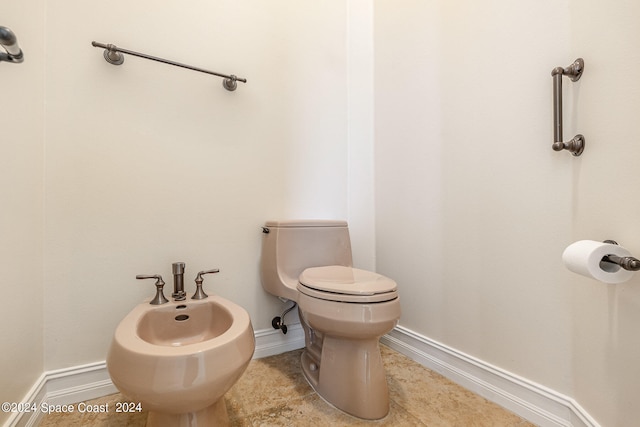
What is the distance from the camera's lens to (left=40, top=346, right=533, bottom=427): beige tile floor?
3.04 feet

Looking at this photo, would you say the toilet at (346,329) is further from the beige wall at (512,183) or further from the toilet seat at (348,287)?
the beige wall at (512,183)

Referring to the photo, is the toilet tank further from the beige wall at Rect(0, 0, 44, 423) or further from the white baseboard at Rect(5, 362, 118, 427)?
the beige wall at Rect(0, 0, 44, 423)

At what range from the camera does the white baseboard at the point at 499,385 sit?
2.76ft

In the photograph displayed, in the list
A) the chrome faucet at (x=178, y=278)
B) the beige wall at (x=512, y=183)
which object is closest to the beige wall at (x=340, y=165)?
the beige wall at (x=512, y=183)

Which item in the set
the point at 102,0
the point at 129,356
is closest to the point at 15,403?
the point at 129,356

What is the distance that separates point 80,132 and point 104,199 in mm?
253

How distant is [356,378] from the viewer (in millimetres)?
964

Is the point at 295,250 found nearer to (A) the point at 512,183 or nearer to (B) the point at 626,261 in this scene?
(A) the point at 512,183

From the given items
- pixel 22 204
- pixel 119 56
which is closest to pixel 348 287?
pixel 22 204

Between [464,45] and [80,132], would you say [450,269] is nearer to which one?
[464,45]

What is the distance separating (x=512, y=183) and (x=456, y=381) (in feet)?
2.64

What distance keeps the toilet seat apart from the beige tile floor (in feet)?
1.30

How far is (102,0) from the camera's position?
1075 mm

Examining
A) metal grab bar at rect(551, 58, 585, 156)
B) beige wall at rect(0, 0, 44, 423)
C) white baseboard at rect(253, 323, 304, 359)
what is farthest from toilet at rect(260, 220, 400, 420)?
beige wall at rect(0, 0, 44, 423)
